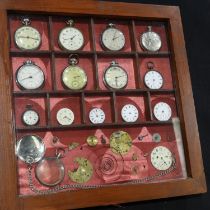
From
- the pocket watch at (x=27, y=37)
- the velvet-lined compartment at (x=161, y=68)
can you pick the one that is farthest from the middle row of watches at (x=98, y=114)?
the pocket watch at (x=27, y=37)

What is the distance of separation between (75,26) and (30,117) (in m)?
0.46

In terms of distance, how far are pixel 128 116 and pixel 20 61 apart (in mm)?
501

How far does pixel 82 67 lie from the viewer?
1.80 metres

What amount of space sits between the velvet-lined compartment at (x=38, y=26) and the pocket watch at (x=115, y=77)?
281mm

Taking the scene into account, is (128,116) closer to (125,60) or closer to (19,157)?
(125,60)

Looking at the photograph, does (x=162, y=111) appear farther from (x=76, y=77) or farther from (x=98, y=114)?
(x=76, y=77)

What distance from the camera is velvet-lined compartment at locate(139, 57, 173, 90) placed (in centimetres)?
190

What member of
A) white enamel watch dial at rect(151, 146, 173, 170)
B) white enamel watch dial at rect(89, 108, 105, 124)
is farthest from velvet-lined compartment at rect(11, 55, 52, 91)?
white enamel watch dial at rect(151, 146, 173, 170)

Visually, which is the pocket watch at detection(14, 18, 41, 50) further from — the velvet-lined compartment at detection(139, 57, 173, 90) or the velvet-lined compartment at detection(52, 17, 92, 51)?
the velvet-lined compartment at detection(139, 57, 173, 90)

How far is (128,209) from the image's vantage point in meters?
1.75

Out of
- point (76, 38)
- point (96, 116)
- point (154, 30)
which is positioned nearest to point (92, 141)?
point (96, 116)

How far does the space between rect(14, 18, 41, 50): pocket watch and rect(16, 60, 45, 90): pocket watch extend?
0.06 meters

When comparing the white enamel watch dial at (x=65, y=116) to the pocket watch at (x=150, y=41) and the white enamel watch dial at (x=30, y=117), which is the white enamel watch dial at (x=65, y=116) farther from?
the pocket watch at (x=150, y=41)

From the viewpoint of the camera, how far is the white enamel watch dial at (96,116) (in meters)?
1.74
